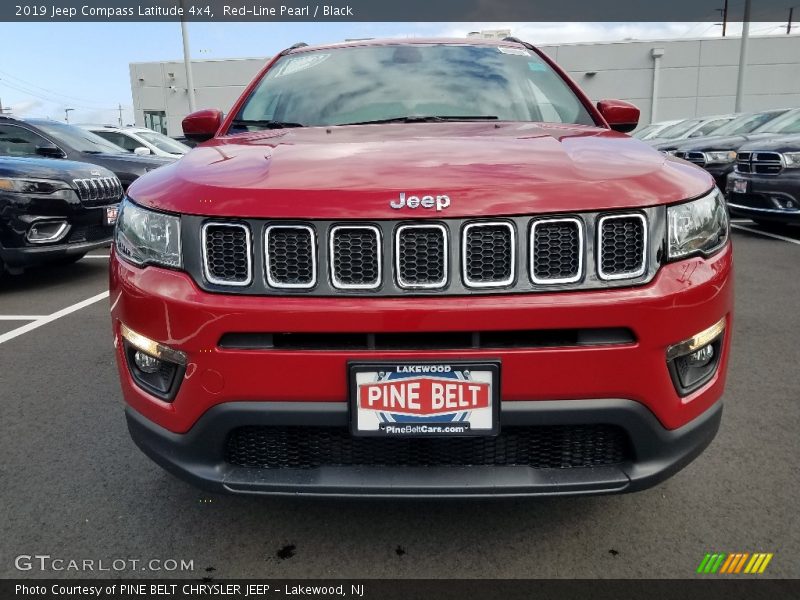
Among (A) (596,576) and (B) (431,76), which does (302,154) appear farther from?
(A) (596,576)

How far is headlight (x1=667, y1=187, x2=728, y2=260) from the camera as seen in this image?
1.70 metres

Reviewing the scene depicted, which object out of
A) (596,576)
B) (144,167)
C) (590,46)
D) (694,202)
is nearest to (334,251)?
(694,202)

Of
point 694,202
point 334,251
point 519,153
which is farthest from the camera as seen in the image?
point 519,153

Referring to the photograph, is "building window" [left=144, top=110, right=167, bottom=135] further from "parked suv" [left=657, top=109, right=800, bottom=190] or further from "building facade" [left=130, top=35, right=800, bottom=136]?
"parked suv" [left=657, top=109, right=800, bottom=190]

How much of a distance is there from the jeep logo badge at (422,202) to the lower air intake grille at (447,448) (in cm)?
59

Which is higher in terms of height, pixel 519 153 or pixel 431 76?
pixel 431 76

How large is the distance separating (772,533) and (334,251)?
5.10 feet

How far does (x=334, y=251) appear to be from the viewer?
1613 millimetres

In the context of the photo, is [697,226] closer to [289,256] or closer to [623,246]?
[623,246]

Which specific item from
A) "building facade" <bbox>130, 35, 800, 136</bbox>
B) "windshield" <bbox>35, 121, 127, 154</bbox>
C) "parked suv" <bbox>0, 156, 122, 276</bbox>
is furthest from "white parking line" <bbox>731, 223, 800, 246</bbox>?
"building facade" <bbox>130, 35, 800, 136</bbox>

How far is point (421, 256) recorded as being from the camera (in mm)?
1609

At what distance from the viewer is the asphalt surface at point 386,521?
6.15 feet

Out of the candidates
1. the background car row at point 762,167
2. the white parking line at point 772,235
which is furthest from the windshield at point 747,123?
the white parking line at point 772,235

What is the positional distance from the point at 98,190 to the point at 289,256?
498 cm
